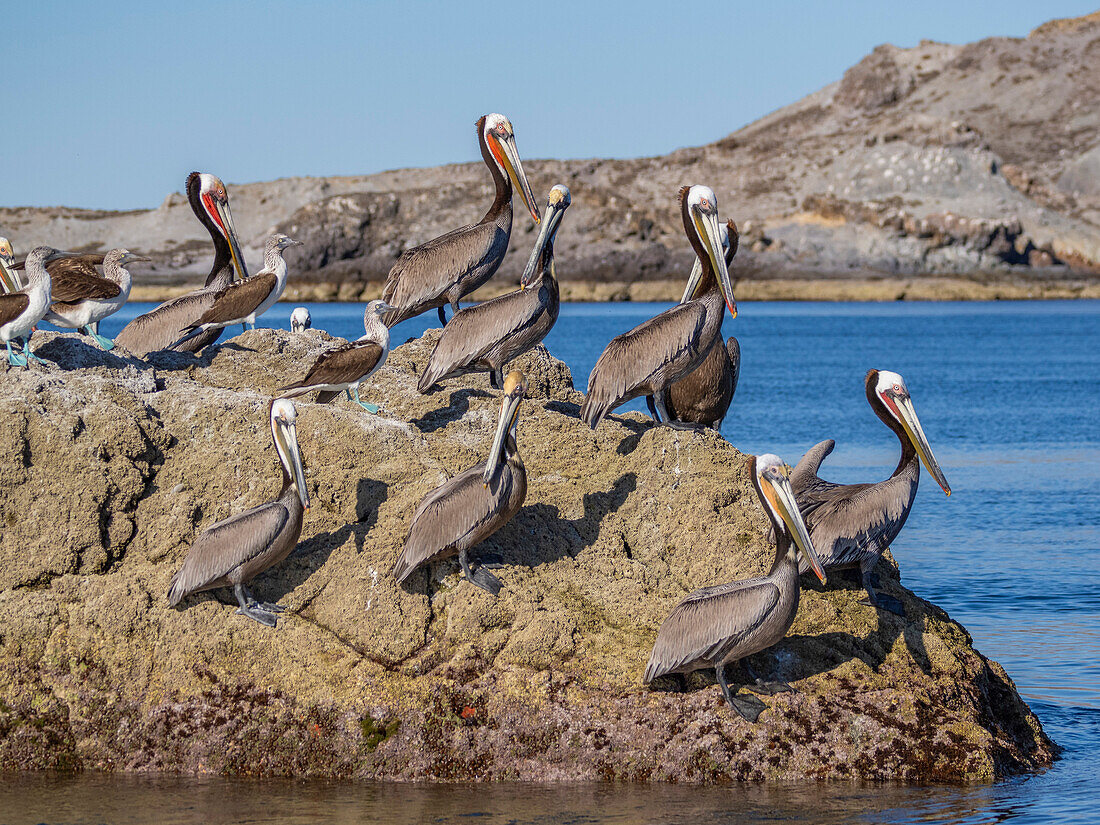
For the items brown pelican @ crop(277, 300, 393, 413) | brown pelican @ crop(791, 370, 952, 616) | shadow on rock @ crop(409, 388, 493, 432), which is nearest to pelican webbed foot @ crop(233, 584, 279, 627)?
brown pelican @ crop(277, 300, 393, 413)

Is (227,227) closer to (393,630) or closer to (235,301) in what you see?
(235,301)

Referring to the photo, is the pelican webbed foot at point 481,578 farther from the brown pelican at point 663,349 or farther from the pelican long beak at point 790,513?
the pelican long beak at point 790,513

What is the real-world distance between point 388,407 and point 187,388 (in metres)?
1.27

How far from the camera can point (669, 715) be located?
6.66 metres

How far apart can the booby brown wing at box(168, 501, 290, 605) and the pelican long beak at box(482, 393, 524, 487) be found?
105 centimetres

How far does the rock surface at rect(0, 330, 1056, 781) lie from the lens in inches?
262

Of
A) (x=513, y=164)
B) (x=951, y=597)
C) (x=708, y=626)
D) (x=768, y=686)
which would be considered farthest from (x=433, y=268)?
(x=951, y=597)

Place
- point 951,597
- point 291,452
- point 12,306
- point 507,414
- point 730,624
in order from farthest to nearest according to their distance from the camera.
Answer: point 951,597 → point 12,306 → point 507,414 → point 291,452 → point 730,624

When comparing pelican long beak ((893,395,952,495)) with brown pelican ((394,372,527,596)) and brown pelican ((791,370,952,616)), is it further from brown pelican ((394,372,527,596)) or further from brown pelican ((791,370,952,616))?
brown pelican ((394,372,527,596))

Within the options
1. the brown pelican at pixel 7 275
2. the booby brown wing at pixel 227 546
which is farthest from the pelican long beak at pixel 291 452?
the brown pelican at pixel 7 275

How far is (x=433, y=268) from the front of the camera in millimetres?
9062

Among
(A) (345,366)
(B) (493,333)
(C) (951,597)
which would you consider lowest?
(C) (951,597)

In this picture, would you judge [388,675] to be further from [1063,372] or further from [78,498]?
[1063,372]

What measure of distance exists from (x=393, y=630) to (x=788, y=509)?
6.99 feet
